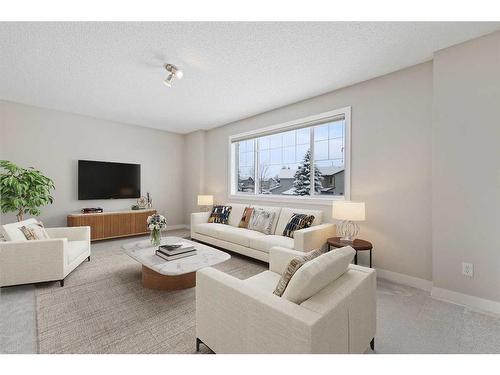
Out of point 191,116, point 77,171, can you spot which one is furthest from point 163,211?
point 191,116

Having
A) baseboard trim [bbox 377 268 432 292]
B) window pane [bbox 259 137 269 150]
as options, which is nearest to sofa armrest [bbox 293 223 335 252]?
baseboard trim [bbox 377 268 432 292]

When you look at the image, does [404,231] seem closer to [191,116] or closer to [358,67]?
[358,67]

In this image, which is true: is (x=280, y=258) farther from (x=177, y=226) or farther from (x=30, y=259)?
(x=177, y=226)

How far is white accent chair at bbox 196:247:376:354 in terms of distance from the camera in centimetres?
102

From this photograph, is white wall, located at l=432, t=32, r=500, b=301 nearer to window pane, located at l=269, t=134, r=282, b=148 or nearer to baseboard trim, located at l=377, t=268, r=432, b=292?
baseboard trim, located at l=377, t=268, r=432, b=292

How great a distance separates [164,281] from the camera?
246cm

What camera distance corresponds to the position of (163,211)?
5.77 m

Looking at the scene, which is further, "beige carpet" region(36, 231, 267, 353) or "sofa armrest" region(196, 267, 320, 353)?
"beige carpet" region(36, 231, 267, 353)

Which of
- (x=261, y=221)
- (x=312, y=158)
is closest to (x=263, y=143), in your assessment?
(x=312, y=158)

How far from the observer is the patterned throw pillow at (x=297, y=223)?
10.7 ft

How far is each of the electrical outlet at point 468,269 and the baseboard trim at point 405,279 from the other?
0.38 m

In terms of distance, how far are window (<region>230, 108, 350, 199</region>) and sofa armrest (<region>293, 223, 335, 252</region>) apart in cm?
64

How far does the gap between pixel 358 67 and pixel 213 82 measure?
1.82 m

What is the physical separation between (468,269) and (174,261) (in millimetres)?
2879
